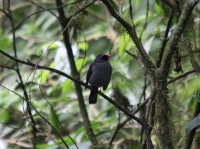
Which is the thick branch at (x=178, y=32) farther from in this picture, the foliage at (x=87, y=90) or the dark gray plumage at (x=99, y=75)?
the dark gray plumage at (x=99, y=75)

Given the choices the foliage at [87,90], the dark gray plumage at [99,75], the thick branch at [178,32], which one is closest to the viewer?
the thick branch at [178,32]

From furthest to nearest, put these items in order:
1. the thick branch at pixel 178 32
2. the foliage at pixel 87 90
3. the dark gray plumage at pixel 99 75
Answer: the dark gray plumage at pixel 99 75, the foliage at pixel 87 90, the thick branch at pixel 178 32

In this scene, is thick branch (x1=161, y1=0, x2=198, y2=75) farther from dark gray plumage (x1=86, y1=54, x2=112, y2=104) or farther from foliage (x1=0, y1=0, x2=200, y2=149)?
dark gray plumage (x1=86, y1=54, x2=112, y2=104)

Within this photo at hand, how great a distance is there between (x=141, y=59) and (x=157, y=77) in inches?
6.9

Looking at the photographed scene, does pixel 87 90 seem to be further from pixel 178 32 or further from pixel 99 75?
pixel 178 32

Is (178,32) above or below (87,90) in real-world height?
below

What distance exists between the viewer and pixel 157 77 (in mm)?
1979

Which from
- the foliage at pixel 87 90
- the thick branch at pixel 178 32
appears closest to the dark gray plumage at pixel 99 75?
the foliage at pixel 87 90

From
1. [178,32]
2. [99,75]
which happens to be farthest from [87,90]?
[178,32]

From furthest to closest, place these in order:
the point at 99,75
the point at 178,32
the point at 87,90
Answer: the point at 87,90, the point at 99,75, the point at 178,32

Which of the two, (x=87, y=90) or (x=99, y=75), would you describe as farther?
(x=87, y=90)

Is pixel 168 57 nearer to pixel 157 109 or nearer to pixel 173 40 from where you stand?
pixel 173 40

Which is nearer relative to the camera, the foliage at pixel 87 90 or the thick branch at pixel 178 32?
the thick branch at pixel 178 32

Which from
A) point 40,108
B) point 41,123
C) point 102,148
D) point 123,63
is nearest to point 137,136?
point 123,63
